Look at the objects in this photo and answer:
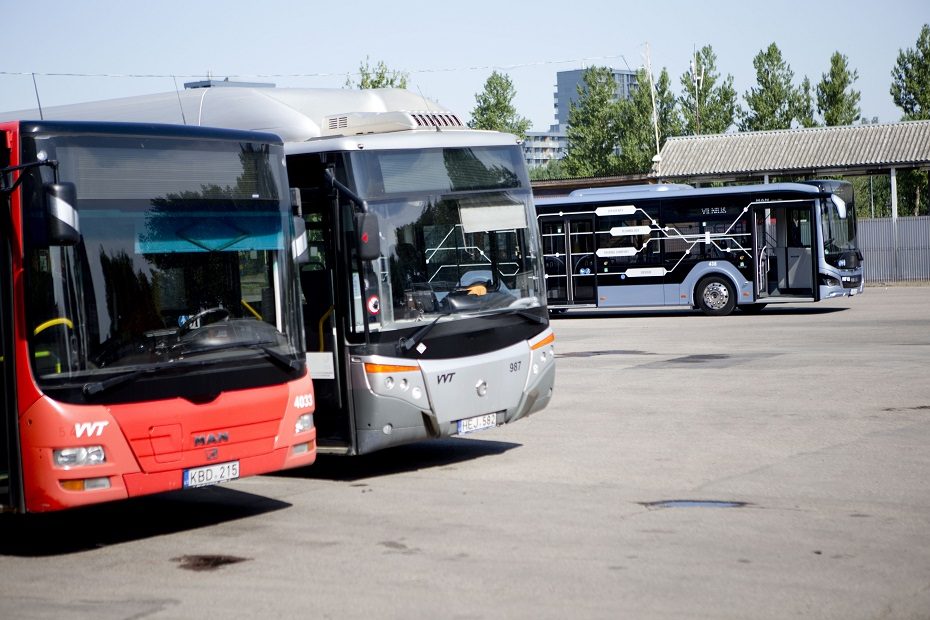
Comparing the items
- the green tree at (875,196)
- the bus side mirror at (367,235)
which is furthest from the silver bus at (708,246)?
the green tree at (875,196)

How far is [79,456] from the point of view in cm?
788

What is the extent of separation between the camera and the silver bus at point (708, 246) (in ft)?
100

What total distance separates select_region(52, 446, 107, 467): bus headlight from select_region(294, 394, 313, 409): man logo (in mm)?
1654

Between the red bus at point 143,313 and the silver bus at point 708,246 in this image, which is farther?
the silver bus at point 708,246

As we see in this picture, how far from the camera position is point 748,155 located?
1993 inches

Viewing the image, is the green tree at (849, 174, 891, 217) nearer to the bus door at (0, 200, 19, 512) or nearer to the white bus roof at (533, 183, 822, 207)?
the white bus roof at (533, 183, 822, 207)

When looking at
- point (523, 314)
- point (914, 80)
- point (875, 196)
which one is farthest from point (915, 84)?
point (523, 314)

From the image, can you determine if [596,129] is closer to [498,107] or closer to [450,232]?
[498,107]

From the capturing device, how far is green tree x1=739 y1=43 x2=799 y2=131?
66312 mm

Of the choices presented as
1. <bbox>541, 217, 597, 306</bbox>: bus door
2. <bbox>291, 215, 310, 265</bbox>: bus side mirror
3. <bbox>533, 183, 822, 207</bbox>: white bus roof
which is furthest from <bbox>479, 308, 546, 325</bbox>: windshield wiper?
<bbox>541, 217, 597, 306</bbox>: bus door

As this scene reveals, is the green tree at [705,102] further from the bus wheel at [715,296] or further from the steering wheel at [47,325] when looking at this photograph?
the steering wheel at [47,325]

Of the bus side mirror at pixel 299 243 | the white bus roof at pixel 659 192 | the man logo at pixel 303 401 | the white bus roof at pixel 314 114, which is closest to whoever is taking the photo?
the man logo at pixel 303 401

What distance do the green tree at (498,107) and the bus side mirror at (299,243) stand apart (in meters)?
57.9

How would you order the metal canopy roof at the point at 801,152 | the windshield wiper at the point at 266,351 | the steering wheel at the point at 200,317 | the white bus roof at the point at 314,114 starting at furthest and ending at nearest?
the metal canopy roof at the point at 801,152 → the white bus roof at the point at 314,114 → the windshield wiper at the point at 266,351 → the steering wheel at the point at 200,317
